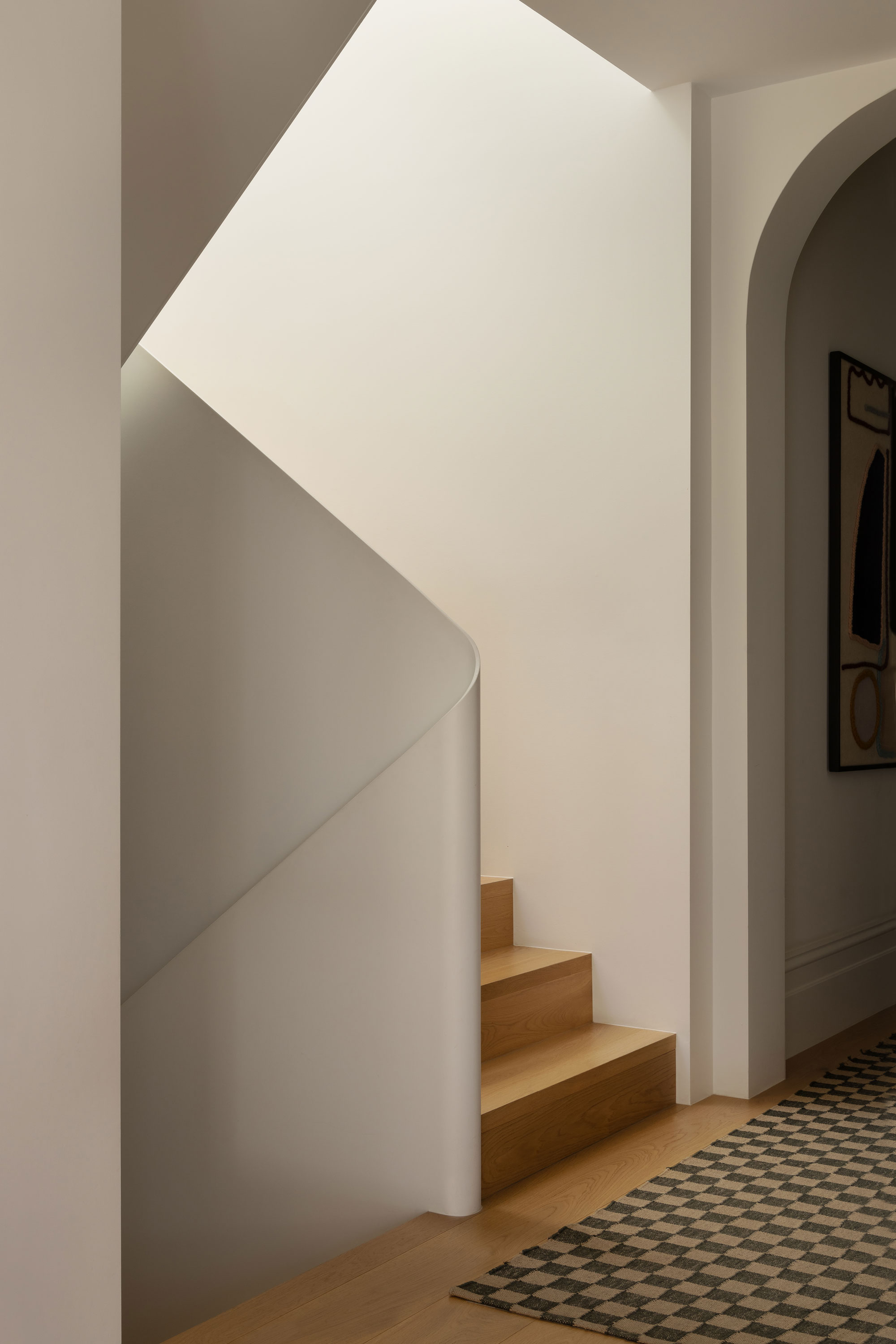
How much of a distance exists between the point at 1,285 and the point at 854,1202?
246 centimetres

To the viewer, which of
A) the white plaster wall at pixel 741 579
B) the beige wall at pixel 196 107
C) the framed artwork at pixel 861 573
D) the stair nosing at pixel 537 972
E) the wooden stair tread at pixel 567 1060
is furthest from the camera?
the framed artwork at pixel 861 573

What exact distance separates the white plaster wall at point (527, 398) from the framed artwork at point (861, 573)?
0.93 metres

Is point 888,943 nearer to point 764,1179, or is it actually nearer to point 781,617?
point 781,617

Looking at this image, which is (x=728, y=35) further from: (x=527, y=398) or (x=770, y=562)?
(x=770, y=562)

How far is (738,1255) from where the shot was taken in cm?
246

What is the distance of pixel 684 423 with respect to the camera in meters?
3.54

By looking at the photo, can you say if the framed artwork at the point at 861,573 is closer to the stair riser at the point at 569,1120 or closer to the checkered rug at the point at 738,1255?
the stair riser at the point at 569,1120

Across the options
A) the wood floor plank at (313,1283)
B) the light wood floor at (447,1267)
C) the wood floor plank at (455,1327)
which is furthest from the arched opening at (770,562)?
the wood floor plank at (455,1327)

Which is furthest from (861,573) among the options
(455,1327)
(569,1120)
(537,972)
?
(455,1327)

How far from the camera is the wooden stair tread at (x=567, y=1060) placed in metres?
3.00

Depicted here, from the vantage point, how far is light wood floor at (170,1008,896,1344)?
2.16 metres

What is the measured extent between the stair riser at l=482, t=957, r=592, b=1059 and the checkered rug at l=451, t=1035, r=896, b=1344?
0.55 metres

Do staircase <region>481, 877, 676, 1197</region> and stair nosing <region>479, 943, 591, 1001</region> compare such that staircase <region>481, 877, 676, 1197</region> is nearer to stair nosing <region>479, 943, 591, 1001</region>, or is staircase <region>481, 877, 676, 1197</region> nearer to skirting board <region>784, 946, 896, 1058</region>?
stair nosing <region>479, 943, 591, 1001</region>

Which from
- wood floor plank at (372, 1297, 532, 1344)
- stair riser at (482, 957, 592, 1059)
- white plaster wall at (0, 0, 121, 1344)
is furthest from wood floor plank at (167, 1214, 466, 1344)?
stair riser at (482, 957, 592, 1059)
